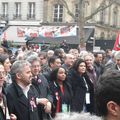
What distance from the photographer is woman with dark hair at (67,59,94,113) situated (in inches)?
303

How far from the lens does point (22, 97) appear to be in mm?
5484

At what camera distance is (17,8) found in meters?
47.4

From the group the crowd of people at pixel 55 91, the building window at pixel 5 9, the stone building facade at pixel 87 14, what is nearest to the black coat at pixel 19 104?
the crowd of people at pixel 55 91

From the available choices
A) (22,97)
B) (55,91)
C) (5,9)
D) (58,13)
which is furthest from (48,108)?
(5,9)

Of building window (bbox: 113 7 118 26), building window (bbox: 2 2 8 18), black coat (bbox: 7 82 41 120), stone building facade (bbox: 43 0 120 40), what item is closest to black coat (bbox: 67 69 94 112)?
black coat (bbox: 7 82 41 120)

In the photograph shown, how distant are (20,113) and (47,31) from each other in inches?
1375

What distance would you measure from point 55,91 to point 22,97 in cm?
161

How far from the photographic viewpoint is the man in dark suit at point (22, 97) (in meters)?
5.47

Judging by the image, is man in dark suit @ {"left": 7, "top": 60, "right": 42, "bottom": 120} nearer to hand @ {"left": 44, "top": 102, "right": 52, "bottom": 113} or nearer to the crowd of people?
the crowd of people

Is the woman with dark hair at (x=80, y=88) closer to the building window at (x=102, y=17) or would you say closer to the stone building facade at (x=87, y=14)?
the stone building facade at (x=87, y=14)

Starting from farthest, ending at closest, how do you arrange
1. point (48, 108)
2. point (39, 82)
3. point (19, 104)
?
1. point (39, 82)
2. point (48, 108)
3. point (19, 104)

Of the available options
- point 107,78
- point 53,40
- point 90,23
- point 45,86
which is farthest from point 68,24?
point 107,78

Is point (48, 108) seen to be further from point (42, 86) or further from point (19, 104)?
point (42, 86)

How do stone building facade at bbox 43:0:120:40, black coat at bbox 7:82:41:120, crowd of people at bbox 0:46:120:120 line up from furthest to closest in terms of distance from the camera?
stone building facade at bbox 43:0:120:40
black coat at bbox 7:82:41:120
crowd of people at bbox 0:46:120:120
